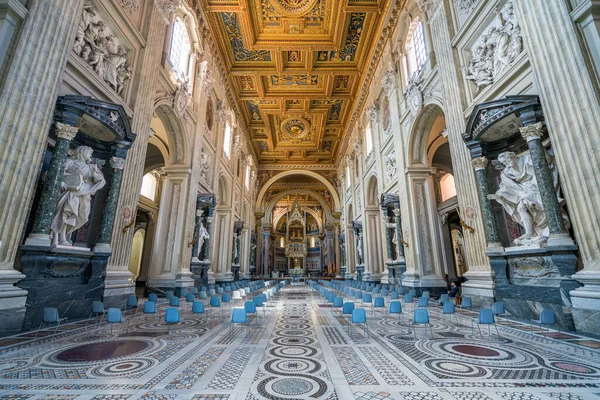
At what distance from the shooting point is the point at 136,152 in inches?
294

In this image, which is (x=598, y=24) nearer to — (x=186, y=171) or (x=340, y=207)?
(x=186, y=171)

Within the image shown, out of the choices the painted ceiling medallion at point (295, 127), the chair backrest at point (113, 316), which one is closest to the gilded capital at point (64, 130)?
the chair backrest at point (113, 316)

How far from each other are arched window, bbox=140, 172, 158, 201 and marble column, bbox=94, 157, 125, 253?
11873 mm

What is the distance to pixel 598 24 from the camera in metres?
4.36

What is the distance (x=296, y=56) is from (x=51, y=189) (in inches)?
553

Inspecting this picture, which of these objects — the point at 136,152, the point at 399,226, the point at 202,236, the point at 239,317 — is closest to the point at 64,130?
the point at 136,152

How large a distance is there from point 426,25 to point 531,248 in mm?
8152

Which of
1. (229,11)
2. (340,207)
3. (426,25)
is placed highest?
(229,11)

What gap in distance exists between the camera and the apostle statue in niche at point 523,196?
5383 millimetres

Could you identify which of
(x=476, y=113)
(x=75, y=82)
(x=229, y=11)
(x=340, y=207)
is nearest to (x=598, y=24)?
(x=476, y=113)

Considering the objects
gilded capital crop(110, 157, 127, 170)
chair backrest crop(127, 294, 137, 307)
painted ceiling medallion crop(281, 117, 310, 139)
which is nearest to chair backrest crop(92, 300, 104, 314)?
chair backrest crop(127, 294, 137, 307)

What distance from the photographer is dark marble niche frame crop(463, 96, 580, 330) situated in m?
4.66

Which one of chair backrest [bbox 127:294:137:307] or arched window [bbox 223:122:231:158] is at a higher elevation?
arched window [bbox 223:122:231:158]

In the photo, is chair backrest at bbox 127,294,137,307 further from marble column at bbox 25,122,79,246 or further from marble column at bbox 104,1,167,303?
marble column at bbox 25,122,79,246
